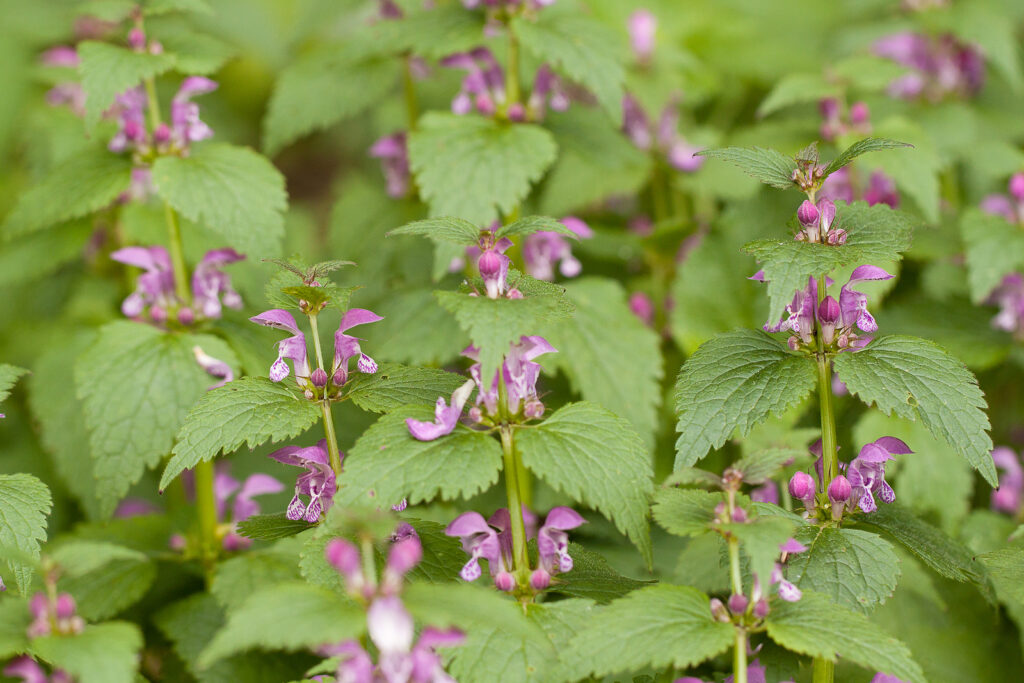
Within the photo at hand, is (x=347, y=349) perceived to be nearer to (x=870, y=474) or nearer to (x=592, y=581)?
(x=592, y=581)

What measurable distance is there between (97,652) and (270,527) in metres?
0.48

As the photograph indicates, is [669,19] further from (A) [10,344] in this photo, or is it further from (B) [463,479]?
(B) [463,479]

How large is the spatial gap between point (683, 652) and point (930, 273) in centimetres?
207

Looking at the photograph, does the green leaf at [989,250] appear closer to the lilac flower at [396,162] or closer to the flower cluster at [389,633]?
the lilac flower at [396,162]

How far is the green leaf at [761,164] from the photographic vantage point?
171cm

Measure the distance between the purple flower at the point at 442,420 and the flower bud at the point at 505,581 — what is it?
29cm

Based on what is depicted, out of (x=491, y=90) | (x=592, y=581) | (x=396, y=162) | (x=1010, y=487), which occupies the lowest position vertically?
(x=1010, y=487)

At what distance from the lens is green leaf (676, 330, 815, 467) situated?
1.66 meters

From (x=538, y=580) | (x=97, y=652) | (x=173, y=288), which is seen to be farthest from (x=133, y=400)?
(x=538, y=580)

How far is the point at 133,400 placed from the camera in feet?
7.27

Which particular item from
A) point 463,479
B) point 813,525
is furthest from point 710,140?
point 463,479

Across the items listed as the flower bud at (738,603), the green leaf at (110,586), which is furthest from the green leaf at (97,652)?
the flower bud at (738,603)

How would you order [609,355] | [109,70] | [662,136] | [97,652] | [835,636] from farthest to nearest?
[662,136]
[609,355]
[109,70]
[835,636]
[97,652]

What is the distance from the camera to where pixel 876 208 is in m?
1.83
